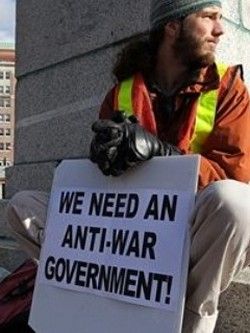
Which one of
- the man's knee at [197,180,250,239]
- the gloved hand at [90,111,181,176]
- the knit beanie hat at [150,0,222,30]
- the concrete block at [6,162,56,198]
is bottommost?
the concrete block at [6,162,56,198]

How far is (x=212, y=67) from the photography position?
8.50 feet

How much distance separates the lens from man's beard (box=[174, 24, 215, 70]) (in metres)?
2.55

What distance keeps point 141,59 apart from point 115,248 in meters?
0.87

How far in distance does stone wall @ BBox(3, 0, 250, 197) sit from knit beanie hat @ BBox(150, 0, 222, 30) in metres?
0.94

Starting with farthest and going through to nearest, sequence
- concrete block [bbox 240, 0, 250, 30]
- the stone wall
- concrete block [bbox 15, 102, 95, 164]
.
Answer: concrete block [bbox 15, 102, 95, 164]
the stone wall
concrete block [bbox 240, 0, 250, 30]

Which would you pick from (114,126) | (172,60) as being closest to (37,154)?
(172,60)

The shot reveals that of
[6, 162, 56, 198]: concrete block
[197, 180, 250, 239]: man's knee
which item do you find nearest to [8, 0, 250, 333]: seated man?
[197, 180, 250, 239]: man's knee

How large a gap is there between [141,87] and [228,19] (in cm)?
123

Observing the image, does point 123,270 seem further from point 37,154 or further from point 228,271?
point 37,154

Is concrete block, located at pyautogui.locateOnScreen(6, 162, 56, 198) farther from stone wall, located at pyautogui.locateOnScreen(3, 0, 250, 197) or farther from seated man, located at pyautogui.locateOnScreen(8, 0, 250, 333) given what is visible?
seated man, located at pyautogui.locateOnScreen(8, 0, 250, 333)

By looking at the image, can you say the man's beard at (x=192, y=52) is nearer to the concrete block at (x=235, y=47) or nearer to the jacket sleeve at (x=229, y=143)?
the jacket sleeve at (x=229, y=143)

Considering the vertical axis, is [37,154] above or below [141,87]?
below

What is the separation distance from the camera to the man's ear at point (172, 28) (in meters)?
2.62

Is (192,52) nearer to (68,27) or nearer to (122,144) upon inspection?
(122,144)
